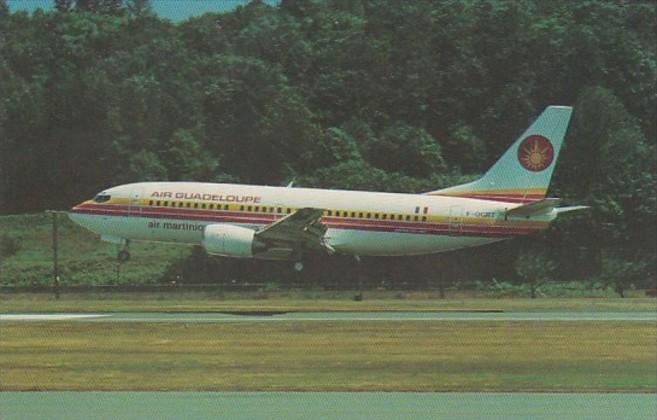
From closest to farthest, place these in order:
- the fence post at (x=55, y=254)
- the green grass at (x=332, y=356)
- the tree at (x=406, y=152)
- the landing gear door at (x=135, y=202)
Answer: the green grass at (x=332, y=356) < the landing gear door at (x=135, y=202) < the fence post at (x=55, y=254) < the tree at (x=406, y=152)

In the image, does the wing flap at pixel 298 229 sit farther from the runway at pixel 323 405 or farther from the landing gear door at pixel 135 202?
the runway at pixel 323 405

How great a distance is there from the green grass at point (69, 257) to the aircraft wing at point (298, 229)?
9421 millimetres

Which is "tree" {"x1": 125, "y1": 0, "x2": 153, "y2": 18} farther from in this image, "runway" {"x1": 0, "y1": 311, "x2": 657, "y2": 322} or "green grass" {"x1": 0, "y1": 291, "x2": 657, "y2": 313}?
"runway" {"x1": 0, "y1": 311, "x2": 657, "y2": 322}

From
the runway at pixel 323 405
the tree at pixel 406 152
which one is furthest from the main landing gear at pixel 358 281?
the runway at pixel 323 405

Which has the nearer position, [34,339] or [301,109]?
[34,339]

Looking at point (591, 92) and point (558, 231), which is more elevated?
point (591, 92)

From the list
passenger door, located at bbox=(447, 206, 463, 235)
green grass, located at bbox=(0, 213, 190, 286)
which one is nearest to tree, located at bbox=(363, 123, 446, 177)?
green grass, located at bbox=(0, 213, 190, 286)

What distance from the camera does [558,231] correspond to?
60125 mm

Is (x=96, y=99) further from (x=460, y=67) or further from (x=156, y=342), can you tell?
(x=156, y=342)

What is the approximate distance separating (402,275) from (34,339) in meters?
33.1

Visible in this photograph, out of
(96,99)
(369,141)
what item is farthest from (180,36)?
(369,141)

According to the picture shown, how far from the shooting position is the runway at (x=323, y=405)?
15.1 m

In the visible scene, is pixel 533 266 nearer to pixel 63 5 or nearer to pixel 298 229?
pixel 298 229

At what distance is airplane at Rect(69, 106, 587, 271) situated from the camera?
46.8 m
